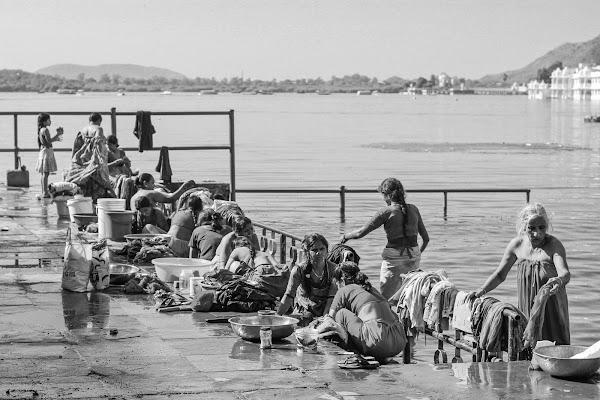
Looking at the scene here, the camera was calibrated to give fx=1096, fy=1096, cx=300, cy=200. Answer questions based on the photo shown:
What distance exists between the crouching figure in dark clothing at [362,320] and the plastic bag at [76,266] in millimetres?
3340

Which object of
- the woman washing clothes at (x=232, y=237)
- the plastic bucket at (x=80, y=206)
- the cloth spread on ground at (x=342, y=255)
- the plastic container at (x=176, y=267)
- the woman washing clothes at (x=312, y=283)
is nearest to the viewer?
the woman washing clothes at (x=312, y=283)

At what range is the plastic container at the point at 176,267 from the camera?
1264cm

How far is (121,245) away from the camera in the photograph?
1524 cm

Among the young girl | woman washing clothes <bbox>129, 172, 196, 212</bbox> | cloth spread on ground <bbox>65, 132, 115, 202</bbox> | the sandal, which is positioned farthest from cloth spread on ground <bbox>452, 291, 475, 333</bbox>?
the young girl

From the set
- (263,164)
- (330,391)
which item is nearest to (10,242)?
(330,391)

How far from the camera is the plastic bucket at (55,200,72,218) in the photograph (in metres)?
18.3

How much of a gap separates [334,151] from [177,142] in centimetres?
1199

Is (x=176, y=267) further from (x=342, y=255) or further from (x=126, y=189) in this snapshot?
(x=126, y=189)

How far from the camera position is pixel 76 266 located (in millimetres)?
11922

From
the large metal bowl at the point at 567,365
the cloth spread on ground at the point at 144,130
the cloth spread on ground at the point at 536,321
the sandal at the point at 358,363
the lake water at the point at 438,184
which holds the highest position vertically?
the cloth spread on ground at the point at 144,130

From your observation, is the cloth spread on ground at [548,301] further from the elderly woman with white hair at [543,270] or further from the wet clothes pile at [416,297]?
the wet clothes pile at [416,297]

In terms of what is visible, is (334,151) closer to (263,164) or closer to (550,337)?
(263,164)

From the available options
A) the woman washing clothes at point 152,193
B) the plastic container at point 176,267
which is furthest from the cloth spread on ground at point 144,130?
the plastic container at point 176,267

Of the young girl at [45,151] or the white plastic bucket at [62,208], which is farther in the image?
the young girl at [45,151]
